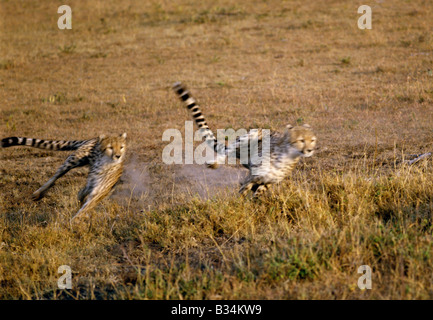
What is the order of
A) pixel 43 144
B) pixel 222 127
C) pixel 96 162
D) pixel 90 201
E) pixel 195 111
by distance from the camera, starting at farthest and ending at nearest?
1. pixel 222 127
2. pixel 43 144
3. pixel 195 111
4. pixel 96 162
5. pixel 90 201

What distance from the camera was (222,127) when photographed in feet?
28.3

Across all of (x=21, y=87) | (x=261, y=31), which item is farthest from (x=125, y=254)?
(x=261, y=31)

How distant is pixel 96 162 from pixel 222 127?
133 inches

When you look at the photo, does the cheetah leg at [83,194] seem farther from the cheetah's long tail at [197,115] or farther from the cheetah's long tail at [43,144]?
the cheetah's long tail at [197,115]

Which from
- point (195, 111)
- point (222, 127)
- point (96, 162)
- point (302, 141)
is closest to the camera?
point (302, 141)

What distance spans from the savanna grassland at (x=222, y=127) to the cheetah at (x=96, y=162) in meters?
0.23

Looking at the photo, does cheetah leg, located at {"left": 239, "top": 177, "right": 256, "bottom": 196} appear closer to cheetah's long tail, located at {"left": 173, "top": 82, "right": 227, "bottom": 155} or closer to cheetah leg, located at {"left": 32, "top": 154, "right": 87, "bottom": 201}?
cheetah's long tail, located at {"left": 173, "top": 82, "right": 227, "bottom": 155}

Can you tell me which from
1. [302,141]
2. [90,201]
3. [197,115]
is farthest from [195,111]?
[90,201]

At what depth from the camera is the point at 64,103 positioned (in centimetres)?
1049

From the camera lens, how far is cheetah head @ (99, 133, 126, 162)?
5453 millimetres

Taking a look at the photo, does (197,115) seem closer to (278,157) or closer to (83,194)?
(278,157)
